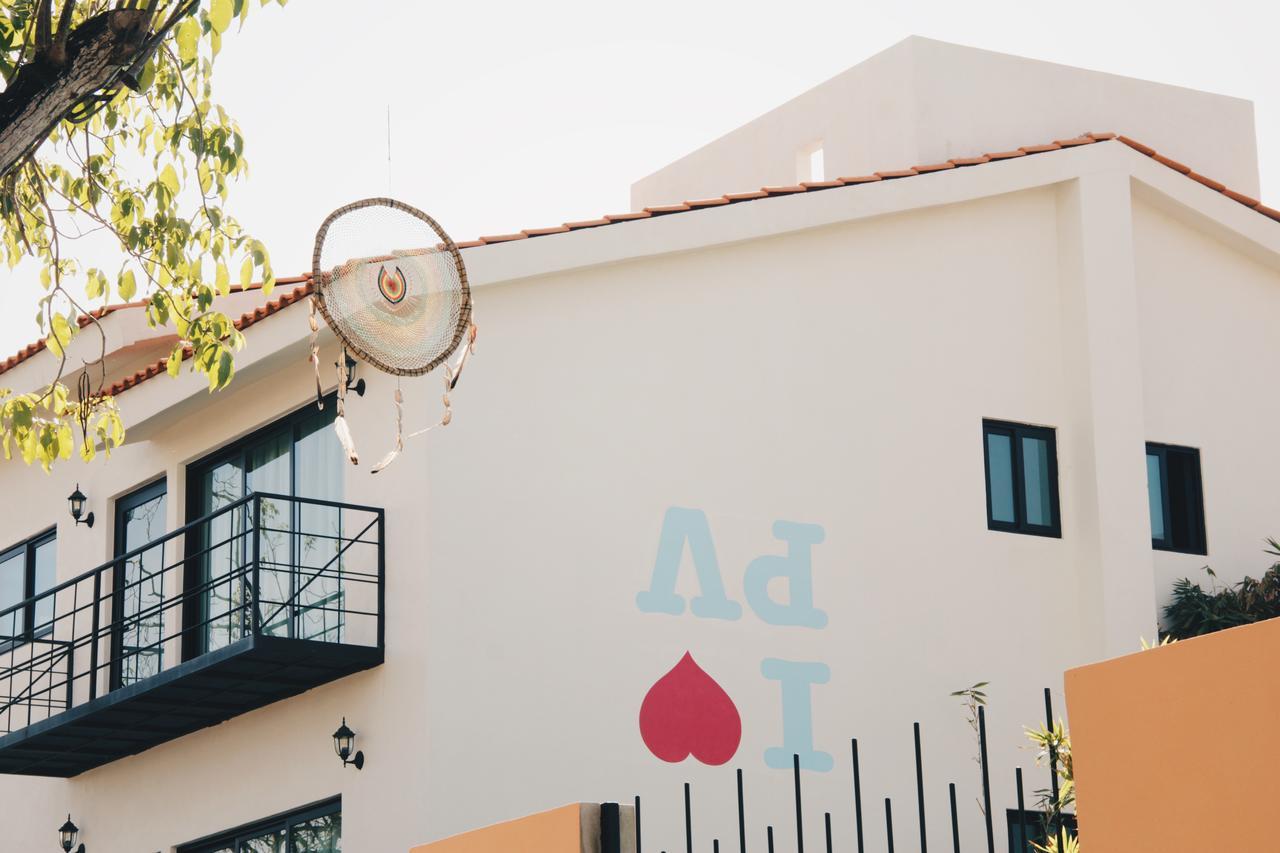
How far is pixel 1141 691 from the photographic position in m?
6.30

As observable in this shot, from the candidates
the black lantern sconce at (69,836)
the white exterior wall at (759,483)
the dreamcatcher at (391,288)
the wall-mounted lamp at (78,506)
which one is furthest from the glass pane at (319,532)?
the dreamcatcher at (391,288)

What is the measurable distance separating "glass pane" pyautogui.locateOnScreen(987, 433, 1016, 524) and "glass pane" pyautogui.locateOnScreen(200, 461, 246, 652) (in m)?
6.39

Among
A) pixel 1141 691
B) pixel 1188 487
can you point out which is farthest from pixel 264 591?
pixel 1141 691

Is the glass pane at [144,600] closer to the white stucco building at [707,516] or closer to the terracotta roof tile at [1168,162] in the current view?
the white stucco building at [707,516]

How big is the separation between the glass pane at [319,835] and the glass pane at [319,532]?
139cm

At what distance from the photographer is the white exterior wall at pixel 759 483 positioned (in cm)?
1413

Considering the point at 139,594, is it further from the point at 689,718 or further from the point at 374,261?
the point at 374,261

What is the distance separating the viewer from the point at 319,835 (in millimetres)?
14562

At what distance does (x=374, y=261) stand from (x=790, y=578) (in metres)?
6.48

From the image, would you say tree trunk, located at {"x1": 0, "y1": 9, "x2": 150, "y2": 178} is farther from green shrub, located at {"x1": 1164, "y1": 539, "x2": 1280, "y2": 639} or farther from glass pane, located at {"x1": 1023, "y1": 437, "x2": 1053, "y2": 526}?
green shrub, located at {"x1": 1164, "y1": 539, "x2": 1280, "y2": 639}

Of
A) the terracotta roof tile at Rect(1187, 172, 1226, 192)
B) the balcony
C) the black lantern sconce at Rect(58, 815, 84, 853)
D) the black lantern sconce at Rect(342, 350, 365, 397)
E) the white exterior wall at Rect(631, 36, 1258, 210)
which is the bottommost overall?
the black lantern sconce at Rect(58, 815, 84, 853)

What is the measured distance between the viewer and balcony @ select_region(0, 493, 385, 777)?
1423 centimetres

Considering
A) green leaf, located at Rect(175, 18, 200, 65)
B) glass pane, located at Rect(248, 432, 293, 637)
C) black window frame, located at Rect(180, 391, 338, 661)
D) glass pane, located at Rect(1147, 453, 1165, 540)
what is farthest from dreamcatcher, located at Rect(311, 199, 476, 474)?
glass pane, located at Rect(1147, 453, 1165, 540)

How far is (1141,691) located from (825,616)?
353 inches
